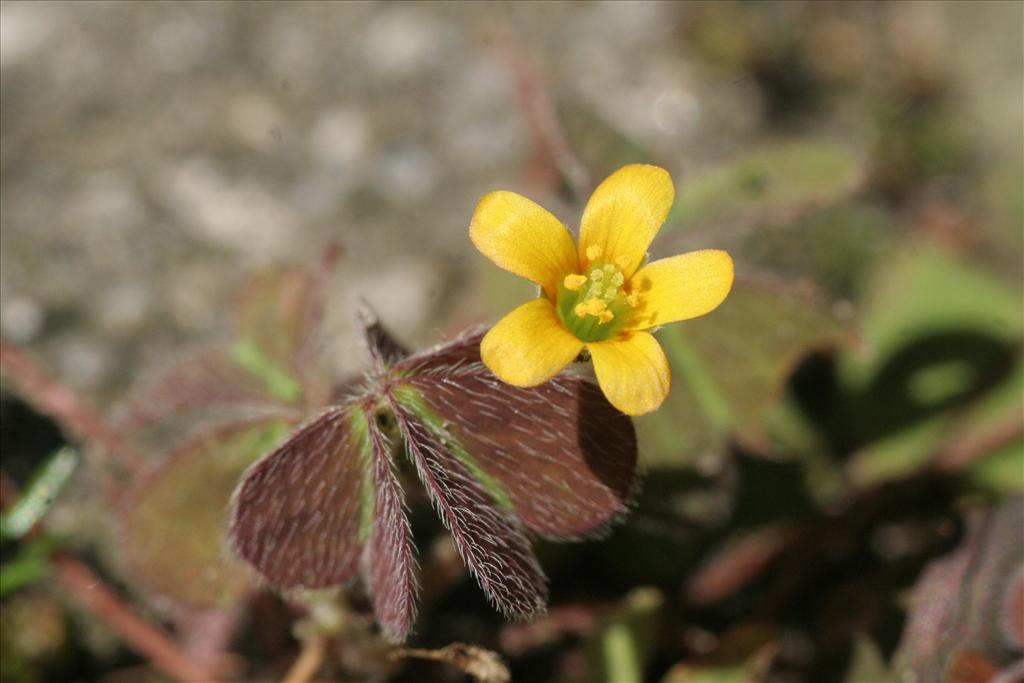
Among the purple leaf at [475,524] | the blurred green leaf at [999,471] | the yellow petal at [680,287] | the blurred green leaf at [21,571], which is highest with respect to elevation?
the blurred green leaf at [21,571]

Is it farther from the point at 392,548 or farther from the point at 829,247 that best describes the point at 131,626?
the point at 829,247

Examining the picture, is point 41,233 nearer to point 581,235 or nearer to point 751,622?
point 581,235

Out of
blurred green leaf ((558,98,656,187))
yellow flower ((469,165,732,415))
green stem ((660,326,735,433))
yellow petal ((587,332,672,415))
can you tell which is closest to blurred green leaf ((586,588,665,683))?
green stem ((660,326,735,433))

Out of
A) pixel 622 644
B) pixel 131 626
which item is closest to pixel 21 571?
pixel 131 626

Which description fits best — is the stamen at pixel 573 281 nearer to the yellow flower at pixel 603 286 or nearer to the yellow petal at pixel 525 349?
the yellow flower at pixel 603 286

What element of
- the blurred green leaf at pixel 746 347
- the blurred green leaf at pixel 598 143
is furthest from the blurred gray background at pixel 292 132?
the blurred green leaf at pixel 746 347
